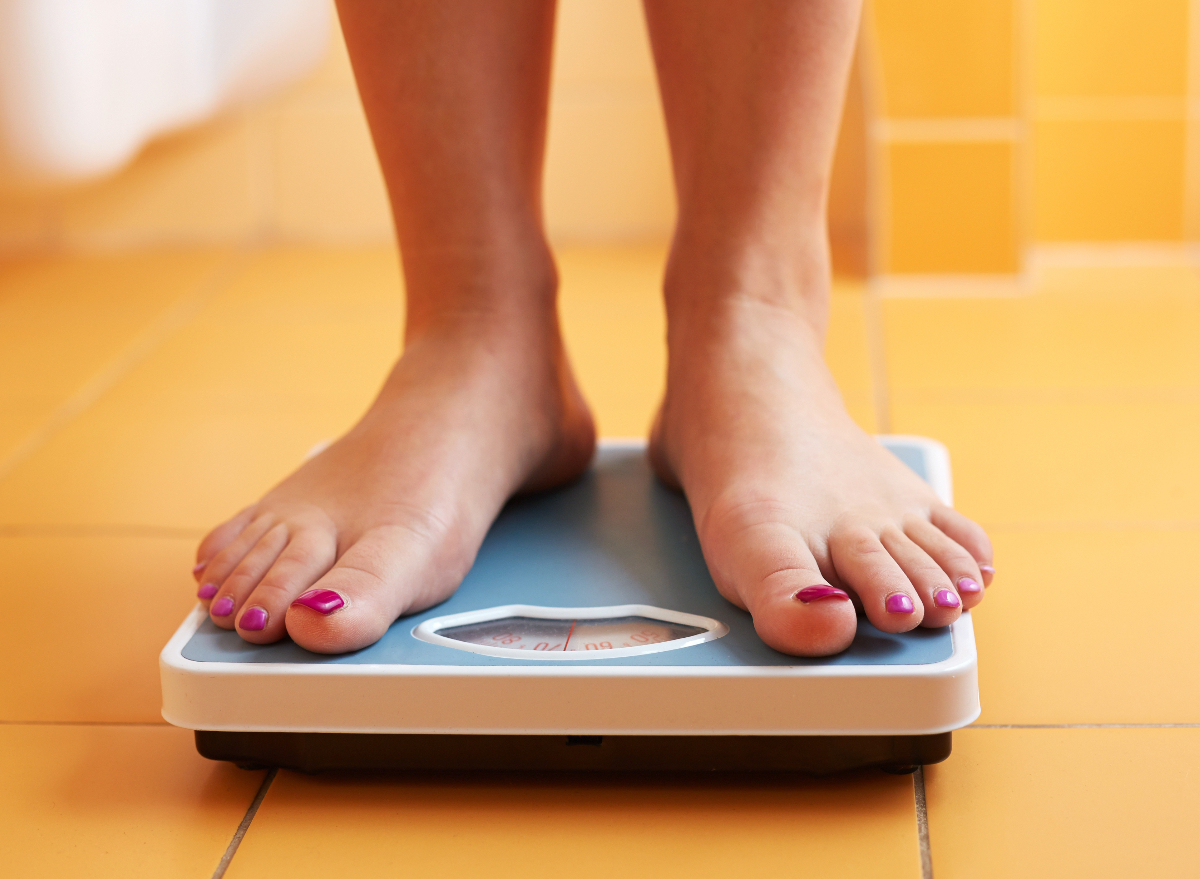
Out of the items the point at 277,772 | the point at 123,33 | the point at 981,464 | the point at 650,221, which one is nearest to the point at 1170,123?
the point at 650,221

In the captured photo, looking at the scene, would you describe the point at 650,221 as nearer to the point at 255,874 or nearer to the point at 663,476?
the point at 663,476

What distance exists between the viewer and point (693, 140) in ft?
2.70

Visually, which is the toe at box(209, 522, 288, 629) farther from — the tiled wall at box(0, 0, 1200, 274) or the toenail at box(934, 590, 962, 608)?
the tiled wall at box(0, 0, 1200, 274)

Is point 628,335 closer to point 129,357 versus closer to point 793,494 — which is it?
point 129,357

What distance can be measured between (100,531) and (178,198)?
1258 mm

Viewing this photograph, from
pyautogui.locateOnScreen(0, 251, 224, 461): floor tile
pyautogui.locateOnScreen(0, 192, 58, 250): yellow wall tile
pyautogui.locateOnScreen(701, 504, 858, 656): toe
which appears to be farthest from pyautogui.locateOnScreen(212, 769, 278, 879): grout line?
pyautogui.locateOnScreen(0, 192, 58, 250): yellow wall tile

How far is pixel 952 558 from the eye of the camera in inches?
26.0

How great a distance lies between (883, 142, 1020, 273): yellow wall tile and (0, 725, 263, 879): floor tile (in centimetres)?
128

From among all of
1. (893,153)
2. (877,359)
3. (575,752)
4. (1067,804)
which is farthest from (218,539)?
(893,153)

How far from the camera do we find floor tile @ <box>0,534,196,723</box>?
2.43 ft

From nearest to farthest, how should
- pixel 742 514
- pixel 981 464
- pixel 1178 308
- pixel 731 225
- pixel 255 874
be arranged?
pixel 255 874 < pixel 742 514 < pixel 731 225 < pixel 981 464 < pixel 1178 308

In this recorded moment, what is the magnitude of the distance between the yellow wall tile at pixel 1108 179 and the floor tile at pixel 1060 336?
0.34 ft

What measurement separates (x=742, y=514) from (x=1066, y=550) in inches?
13.4

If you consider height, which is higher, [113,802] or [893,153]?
[893,153]
